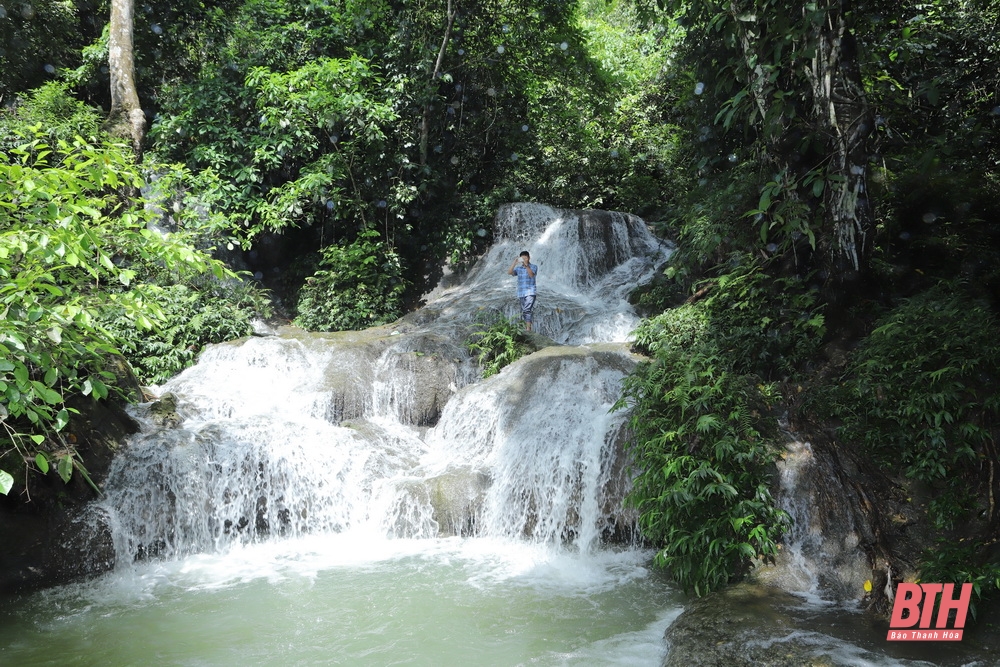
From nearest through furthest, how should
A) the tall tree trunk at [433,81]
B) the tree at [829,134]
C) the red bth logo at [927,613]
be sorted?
the red bth logo at [927,613] < the tree at [829,134] < the tall tree trunk at [433,81]

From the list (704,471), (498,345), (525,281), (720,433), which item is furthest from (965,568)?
(525,281)

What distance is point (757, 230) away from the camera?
26.8 ft

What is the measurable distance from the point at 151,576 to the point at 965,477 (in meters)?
7.27

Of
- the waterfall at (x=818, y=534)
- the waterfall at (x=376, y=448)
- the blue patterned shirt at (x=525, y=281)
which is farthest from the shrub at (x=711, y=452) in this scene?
the blue patterned shirt at (x=525, y=281)

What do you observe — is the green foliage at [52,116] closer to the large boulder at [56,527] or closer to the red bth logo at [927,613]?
the large boulder at [56,527]

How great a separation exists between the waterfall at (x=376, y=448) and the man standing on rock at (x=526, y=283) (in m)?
1.06

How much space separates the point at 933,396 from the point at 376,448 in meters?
6.06

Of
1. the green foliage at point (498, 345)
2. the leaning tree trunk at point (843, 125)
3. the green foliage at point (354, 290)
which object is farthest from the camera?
the green foliage at point (354, 290)

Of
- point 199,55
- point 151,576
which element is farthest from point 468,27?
point 151,576

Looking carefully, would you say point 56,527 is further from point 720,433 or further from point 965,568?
point 965,568

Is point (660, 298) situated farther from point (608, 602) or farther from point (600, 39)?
point (600, 39)

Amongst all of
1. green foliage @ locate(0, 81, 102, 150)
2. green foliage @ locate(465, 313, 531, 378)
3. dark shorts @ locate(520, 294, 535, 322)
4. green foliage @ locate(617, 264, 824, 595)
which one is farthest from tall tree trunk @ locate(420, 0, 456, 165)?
green foliage @ locate(617, 264, 824, 595)

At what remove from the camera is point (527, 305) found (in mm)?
11602

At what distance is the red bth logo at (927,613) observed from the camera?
4457mm
